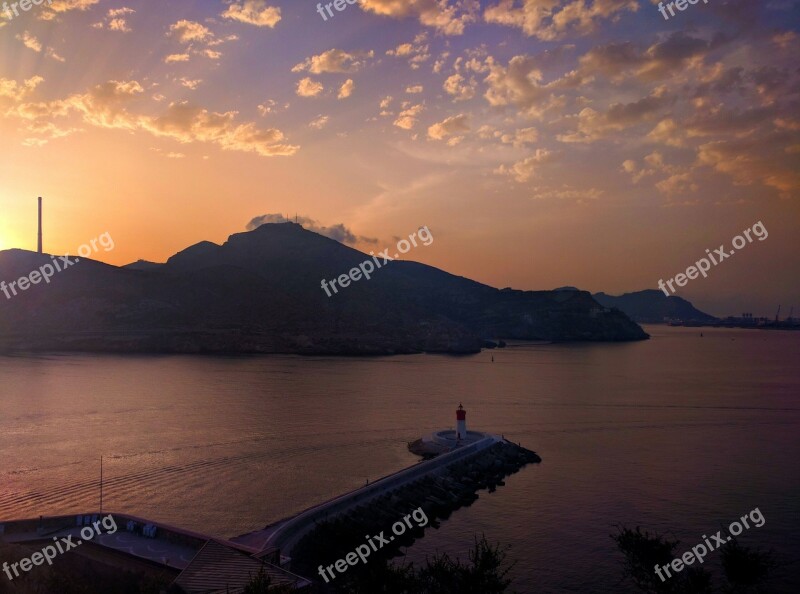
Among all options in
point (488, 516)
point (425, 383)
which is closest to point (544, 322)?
point (425, 383)

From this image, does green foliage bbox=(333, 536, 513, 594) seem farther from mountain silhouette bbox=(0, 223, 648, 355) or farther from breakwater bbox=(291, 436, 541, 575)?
mountain silhouette bbox=(0, 223, 648, 355)

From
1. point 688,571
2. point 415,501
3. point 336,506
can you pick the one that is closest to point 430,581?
point 336,506

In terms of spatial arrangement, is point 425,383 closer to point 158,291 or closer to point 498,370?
point 498,370

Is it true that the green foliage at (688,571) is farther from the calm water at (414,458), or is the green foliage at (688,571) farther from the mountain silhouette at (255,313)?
the mountain silhouette at (255,313)

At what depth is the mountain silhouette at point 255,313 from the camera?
351 feet

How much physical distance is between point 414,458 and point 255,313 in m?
102

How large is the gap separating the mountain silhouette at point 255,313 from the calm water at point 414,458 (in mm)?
37264

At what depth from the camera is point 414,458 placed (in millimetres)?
30781

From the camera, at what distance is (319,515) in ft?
60.4

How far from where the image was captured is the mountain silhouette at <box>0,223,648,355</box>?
351 feet

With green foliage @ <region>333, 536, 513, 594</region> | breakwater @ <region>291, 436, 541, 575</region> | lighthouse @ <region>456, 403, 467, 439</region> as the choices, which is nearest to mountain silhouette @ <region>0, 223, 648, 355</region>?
lighthouse @ <region>456, 403, 467, 439</region>

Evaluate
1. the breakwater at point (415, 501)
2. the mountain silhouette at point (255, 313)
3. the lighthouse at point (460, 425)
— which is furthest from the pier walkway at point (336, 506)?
the mountain silhouette at point (255, 313)

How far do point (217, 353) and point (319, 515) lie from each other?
8965cm

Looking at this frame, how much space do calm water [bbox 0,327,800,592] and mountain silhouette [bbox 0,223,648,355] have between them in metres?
37.3
